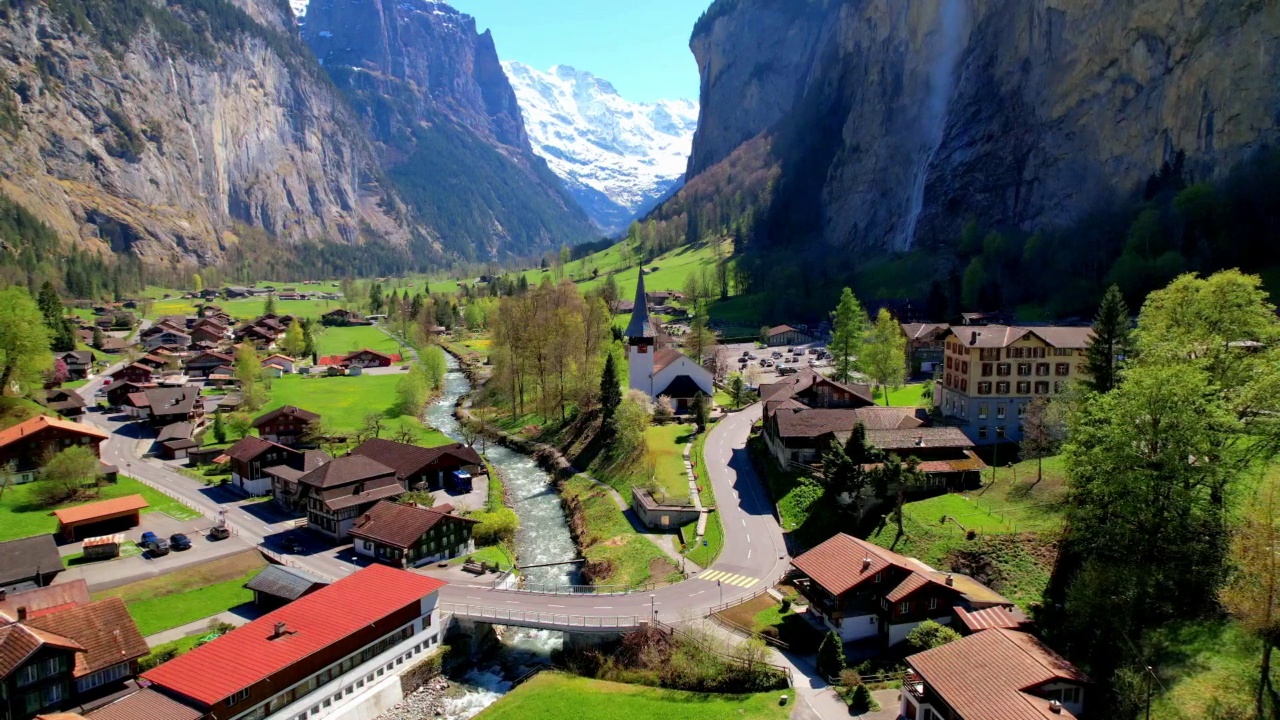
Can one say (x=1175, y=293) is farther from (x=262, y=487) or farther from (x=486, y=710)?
(x=262, y=487)

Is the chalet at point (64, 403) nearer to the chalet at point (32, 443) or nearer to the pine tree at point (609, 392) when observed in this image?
the chalet at point (32, 443)

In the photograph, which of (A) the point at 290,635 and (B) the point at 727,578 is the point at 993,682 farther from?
(A) the point at 290,635

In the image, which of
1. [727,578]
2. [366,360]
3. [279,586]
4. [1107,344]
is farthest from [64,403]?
[1107,344]

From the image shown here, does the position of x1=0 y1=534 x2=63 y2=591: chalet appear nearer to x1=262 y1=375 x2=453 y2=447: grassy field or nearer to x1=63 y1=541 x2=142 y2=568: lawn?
x1=63 y1=541 x2=142 y2=568: lawn

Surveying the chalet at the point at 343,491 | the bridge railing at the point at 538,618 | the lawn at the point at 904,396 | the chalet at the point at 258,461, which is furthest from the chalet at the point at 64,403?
the lawn at the point at 904,396

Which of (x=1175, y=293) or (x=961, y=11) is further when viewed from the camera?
(x=961, y=11)

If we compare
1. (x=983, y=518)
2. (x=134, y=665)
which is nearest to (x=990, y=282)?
(x=983, y=518)
